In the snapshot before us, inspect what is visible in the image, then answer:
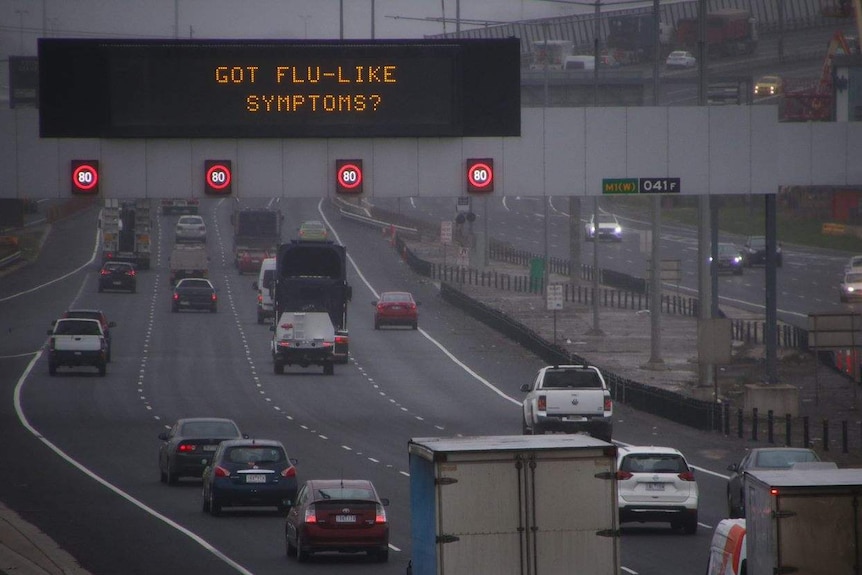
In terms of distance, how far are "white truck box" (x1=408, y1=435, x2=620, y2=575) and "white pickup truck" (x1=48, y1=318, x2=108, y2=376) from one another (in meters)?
39.7

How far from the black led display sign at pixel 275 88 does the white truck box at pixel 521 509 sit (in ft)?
52.9

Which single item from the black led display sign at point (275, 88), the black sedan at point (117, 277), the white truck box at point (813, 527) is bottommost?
the white truck box at point (813, 527)

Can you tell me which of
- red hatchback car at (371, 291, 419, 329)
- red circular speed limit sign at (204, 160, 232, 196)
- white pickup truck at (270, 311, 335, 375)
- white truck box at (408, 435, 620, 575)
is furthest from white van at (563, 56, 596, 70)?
white truck box at (408, 435, 620, 575)

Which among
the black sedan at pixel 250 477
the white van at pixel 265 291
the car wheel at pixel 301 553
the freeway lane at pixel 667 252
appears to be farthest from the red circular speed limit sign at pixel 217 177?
the white van at pixel 265 291

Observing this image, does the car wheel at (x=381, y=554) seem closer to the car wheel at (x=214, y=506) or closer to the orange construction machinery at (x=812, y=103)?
the car wheel at (x=214, y=506)

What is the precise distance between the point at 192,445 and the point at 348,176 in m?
6.64

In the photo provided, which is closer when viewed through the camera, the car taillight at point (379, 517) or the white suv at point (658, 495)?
the car taillight at point (379, 517)

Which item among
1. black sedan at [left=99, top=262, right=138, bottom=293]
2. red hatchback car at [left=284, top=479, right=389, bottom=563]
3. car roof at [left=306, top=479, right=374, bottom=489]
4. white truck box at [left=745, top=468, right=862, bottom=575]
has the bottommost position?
red hatchback car at [left=284, top=479, right=389, bottom=563]

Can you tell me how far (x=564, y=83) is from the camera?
101000 millimetres

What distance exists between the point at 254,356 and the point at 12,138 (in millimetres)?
28645

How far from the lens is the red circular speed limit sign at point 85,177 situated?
110 feet

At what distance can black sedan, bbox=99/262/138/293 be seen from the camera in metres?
82.2

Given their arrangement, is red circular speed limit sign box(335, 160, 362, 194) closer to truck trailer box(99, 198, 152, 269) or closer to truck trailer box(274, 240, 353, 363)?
truck trailer box(274, 240, 353, 363)

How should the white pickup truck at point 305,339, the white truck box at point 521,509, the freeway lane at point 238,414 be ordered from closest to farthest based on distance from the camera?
1. the white truck box at point 521,509
2. the freeway lane at point 238,414
3. the white pickup truck at point 305,339
